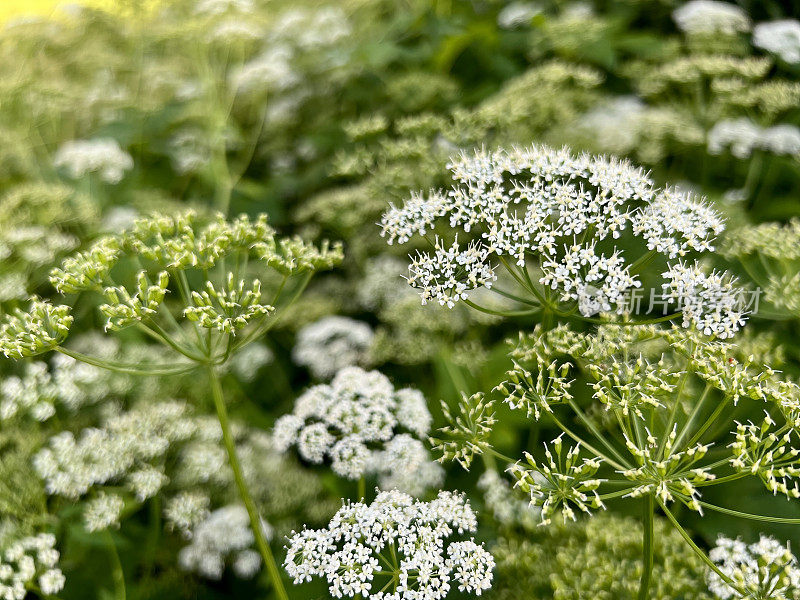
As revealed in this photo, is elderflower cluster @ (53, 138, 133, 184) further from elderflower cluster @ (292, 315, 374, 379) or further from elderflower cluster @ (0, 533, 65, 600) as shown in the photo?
elderflower cluster @ (0, 533, 65, 600)

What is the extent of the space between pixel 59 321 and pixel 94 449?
65 cm

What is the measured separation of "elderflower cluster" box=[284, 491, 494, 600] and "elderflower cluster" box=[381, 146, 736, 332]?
1.67 ft

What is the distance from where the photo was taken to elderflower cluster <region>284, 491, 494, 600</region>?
55.7 inches

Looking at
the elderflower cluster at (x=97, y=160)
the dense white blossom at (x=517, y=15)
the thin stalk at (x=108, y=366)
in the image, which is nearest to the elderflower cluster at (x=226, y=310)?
the thin stalk at (x=108, y=366)

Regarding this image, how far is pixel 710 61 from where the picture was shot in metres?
2.85

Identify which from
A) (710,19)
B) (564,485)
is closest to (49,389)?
(564,485)

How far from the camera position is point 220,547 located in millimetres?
2268

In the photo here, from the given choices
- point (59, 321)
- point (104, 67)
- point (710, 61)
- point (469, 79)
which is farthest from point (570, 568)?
point (104, 67)

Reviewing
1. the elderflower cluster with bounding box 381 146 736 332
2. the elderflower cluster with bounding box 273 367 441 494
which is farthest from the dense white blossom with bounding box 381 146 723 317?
the elderflower cluster with bounding box 273 367 441 494

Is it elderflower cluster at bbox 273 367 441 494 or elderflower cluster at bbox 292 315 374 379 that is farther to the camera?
elderflower cluster at bbox 292 315 374 379

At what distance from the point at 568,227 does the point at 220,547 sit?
63.8 inches

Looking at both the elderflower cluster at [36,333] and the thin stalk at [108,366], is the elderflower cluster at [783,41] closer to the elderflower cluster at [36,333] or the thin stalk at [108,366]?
the thin stalk at [108,366]

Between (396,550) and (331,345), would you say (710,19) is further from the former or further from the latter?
(396,550)

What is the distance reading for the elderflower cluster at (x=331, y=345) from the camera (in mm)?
2680
